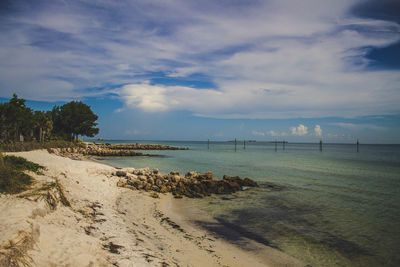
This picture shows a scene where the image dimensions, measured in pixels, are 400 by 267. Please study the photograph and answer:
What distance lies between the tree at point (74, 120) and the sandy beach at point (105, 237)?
164 feet

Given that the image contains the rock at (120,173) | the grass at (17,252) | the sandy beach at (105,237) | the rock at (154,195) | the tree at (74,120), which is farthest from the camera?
the tree at (74,120)

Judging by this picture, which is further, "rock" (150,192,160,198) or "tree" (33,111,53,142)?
"tree" (33,111,53,142)

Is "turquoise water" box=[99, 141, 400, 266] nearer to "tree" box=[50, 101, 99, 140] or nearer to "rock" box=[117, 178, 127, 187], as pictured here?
"rock" box=[117, 178, 127, 187]

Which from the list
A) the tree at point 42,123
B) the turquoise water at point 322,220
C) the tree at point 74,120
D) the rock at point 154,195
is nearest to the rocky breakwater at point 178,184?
the rock at point 154,195

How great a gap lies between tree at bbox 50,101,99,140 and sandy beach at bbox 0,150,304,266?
164 ft

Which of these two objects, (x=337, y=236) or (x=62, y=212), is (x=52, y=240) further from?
(x=337, y=236)

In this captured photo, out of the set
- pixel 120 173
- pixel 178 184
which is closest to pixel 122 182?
pixel 120 173

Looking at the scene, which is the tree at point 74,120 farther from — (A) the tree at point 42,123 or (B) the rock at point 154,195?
(B) the rock at point 154,195

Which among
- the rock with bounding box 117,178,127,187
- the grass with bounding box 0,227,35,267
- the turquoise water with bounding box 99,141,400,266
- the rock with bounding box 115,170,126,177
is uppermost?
the grass with bounding box 0,227,35,267

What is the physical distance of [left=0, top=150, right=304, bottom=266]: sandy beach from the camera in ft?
14.0

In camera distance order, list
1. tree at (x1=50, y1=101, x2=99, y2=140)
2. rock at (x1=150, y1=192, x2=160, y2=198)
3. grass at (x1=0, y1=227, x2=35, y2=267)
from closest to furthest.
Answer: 1. grass at (x1=0, y1=227, x2=35, y2=267)
2. rock at (x1=150, y1=192, x2=160, y2=198)
3. tree at (x1=50, y1=101, x2=99, y2=140)

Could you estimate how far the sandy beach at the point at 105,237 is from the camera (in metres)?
4.27

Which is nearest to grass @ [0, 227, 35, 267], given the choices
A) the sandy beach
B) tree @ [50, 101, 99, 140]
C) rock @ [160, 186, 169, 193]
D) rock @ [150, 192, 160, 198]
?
the sandy beach

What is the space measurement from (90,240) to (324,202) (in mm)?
12072
